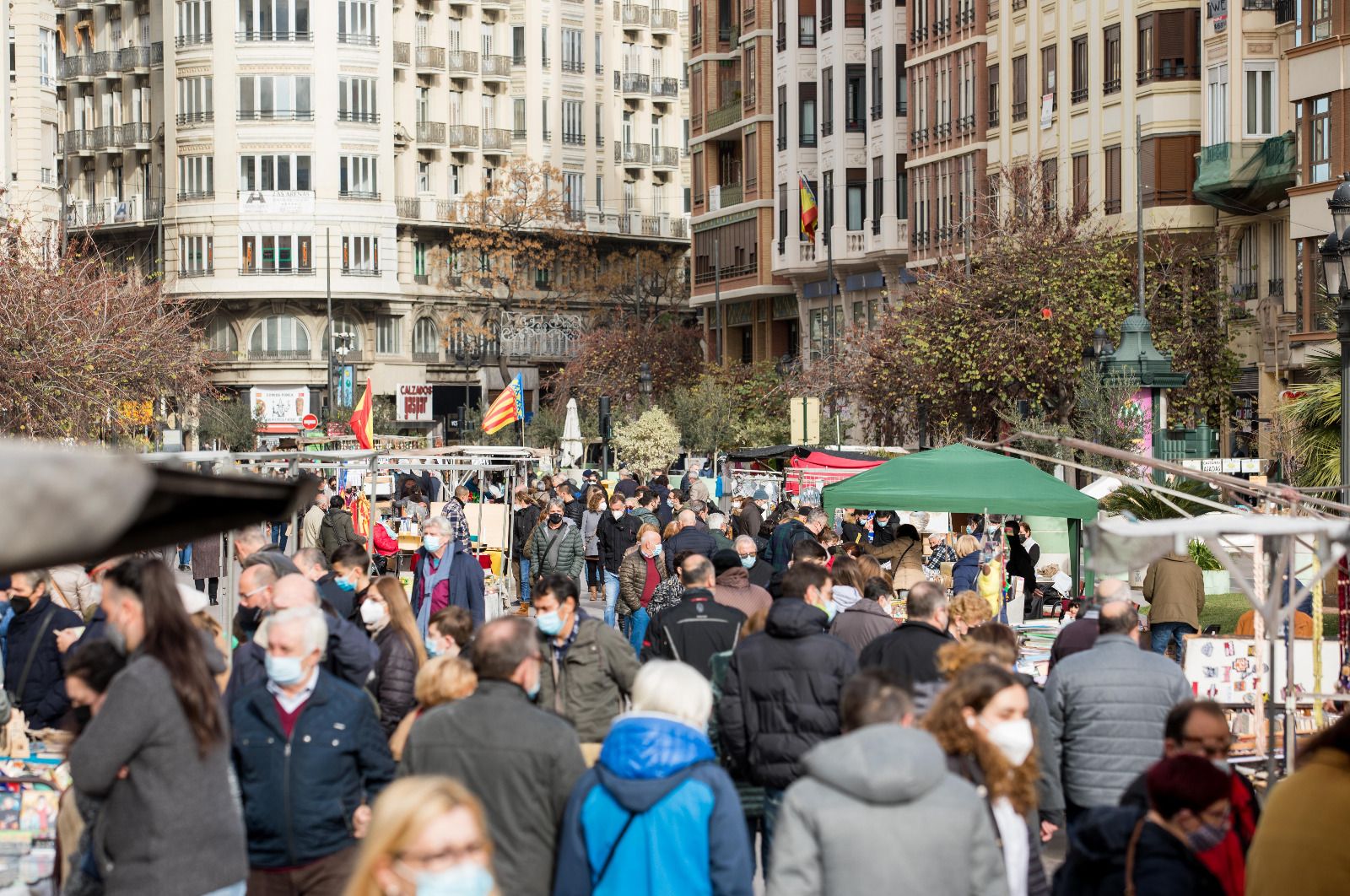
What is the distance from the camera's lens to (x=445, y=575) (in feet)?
48.3

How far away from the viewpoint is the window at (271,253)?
78.8 metres

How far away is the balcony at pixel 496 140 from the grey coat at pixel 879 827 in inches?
3189

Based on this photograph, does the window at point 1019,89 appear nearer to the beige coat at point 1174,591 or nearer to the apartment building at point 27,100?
the apartment building at point 27,100

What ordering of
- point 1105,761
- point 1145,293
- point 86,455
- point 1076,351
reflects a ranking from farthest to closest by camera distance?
point 1145,293, point 1076,351, point 1105,761, point 86,455

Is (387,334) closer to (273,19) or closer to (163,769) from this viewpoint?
(273,19)

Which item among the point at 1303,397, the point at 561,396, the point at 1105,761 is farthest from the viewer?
the point at 561,396

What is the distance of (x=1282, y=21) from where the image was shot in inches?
1705

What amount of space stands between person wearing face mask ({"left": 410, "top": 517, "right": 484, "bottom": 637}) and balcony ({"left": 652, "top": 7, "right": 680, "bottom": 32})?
3116 inches

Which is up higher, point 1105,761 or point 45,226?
point 45,226

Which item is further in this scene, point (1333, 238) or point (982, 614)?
point (1333, 238)

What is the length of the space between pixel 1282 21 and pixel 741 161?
32.1 m

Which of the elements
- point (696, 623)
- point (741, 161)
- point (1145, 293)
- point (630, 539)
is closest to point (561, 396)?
point (741, 161)

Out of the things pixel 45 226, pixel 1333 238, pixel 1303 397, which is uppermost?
pixel 45 226

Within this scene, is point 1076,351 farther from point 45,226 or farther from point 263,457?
point 45,226
